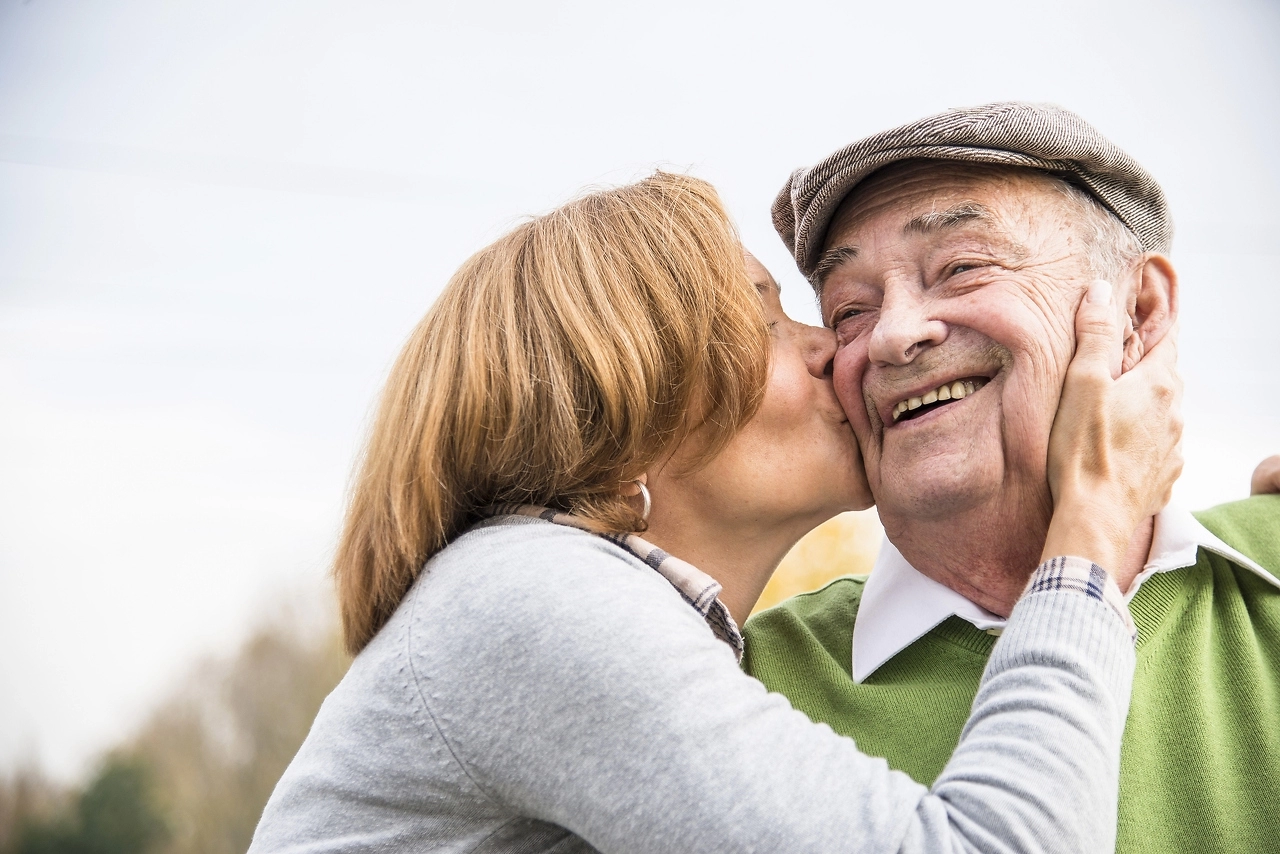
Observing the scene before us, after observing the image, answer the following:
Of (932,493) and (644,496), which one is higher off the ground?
(644,496)

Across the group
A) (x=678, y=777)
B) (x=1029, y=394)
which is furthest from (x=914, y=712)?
(x=678, y=777)

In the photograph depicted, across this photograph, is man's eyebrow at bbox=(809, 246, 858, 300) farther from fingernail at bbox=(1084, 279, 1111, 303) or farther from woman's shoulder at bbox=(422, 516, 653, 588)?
woman's shoulder at bbox=(422, 516, 653, 588)

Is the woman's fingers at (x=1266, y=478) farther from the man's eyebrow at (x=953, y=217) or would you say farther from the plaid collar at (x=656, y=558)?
the plaid collar at (x=656, y=558)

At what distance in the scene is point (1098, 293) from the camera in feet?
5.97

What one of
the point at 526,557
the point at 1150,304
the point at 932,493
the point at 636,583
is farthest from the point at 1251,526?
the point at 526,557

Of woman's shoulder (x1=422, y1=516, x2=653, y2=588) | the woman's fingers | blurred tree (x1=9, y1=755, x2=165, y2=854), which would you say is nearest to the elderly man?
the woman's fingers

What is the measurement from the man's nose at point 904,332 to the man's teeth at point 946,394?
0.08m

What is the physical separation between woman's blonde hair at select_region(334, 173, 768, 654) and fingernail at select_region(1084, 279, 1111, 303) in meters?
0.60

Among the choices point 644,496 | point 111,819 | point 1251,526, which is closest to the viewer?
point 644,496

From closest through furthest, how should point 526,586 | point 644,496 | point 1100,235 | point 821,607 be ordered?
point 526,586 < point 644,496 < point 1100,235 < point 821,607

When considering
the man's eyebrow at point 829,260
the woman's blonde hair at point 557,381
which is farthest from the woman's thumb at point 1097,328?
the woman's blonde hair at point 557,381

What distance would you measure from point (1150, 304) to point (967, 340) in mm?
424

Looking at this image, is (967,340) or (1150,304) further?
(1150,304)

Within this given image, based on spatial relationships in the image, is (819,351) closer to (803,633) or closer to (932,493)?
(932,493)
